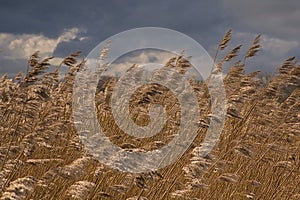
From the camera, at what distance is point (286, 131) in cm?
458

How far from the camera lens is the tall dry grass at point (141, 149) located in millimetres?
2754

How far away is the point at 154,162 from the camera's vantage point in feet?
9.43

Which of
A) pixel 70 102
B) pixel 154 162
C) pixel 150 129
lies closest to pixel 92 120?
pixel 70 102

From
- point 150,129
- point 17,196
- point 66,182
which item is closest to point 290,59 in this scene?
point 150,129

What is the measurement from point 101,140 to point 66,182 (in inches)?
20.3

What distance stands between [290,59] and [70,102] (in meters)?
3.15

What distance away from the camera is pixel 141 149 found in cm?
249

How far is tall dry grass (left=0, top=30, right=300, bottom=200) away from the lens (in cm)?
275

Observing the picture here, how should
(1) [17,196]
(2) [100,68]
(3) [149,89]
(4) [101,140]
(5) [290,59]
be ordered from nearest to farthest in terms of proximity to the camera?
(1) [17,196] < (3) [149,89] < (4) [101,140] < (5) [290,59] < (2) [100,68]

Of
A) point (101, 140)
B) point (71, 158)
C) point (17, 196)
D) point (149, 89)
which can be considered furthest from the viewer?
point (71, 158)

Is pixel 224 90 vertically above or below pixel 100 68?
below

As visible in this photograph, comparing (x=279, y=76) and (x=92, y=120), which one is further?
(x=92, y=120)

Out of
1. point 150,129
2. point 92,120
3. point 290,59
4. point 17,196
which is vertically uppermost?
point 17,196

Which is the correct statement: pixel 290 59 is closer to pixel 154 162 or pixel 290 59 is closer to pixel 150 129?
pixel 150 129
